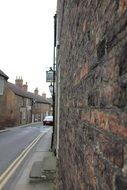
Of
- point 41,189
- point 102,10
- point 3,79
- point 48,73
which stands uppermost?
point 3,79

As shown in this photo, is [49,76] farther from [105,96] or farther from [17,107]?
[17,107]

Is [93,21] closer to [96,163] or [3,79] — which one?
[96,163]

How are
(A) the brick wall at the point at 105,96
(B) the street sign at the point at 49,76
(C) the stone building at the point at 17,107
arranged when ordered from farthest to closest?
(C) the stone building at the point at 17,107 → (B) the street sign at the point at 49,76 → (A) the brick wall at the point at 105,96

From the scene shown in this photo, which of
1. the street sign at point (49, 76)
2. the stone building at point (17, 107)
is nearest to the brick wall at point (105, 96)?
the street sign at point (49, 76)

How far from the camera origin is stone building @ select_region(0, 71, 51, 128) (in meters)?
59.8

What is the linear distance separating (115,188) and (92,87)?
92 cm

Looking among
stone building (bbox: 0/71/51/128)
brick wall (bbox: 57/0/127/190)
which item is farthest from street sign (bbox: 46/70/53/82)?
stone building (bbox: 0/71/51/128)

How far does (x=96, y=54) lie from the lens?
239 cm

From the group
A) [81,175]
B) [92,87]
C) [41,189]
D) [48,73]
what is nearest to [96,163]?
[92,87]

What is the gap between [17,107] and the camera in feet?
230

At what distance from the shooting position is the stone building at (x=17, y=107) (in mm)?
59781

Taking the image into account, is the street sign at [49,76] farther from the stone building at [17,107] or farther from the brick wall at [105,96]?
the stone building at [17,107]

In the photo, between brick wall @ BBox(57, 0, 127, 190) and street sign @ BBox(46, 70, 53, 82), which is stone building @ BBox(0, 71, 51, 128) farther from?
brick wall @ BBox(57, 0, 127, 190)

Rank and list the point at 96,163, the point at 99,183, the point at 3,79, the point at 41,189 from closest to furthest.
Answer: the point at 99,183 → the point at 96,163 → the point at 41,189 → the point at 3,79
